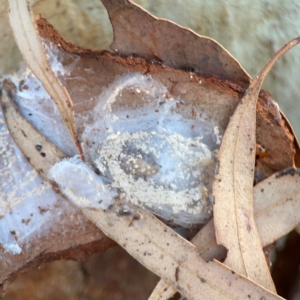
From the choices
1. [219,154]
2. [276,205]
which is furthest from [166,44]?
[276,205]

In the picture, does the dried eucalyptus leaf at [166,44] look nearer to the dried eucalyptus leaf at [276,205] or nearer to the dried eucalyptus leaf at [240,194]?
the dried eucalyptus leaf at [240,194]

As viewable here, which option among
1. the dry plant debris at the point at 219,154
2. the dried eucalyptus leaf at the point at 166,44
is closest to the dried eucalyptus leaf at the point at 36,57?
the dry plant debris at the point at 219,154

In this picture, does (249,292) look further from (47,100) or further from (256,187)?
(47,100)

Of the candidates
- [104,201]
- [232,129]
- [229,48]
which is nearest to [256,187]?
[232,129]

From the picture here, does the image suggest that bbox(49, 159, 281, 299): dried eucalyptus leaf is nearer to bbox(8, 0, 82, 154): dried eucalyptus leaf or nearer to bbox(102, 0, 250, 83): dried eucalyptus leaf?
bbox(8, 0, 82, 154): dried eucalyptus leaf

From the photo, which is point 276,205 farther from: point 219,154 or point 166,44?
point 166,44

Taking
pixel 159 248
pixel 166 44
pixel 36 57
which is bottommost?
pixel 159 248
